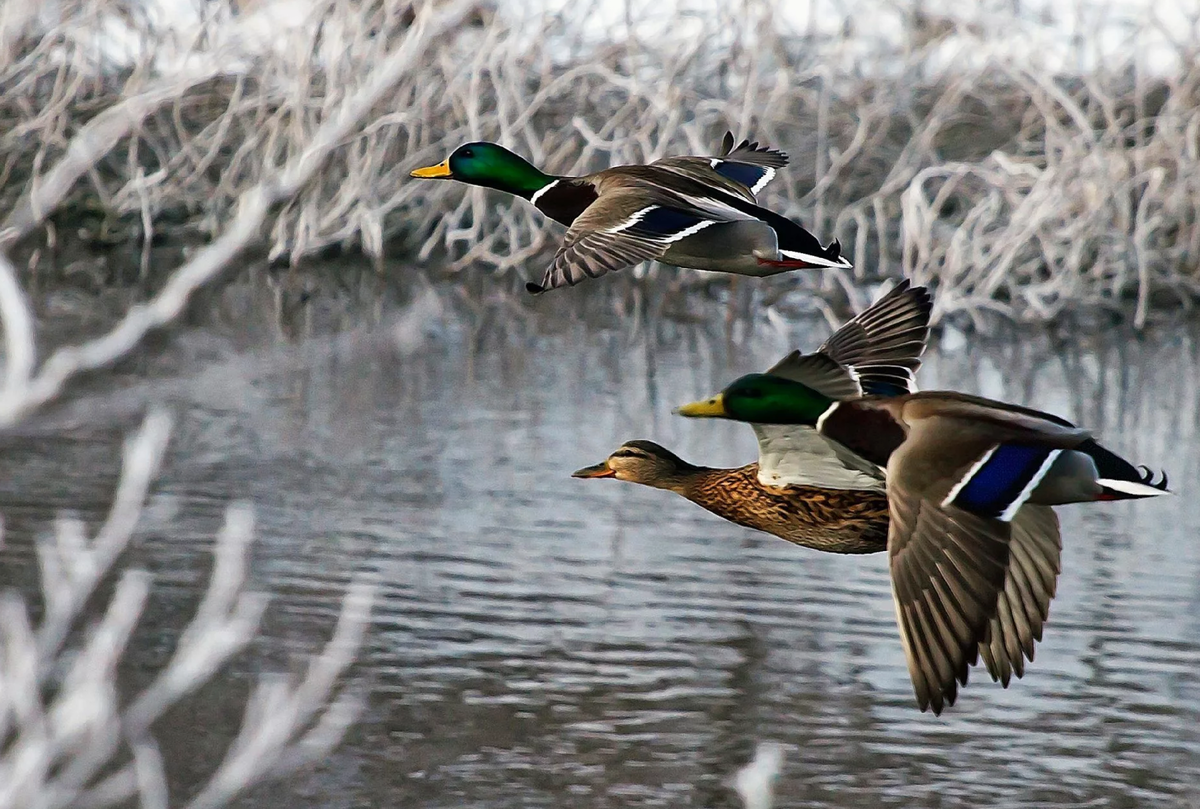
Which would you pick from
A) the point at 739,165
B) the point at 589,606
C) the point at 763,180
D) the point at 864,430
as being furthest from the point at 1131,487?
the point at 589,606

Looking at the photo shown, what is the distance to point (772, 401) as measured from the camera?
10.8ft

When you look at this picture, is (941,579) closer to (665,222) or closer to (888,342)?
(888,342)

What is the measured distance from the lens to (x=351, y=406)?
15180mm

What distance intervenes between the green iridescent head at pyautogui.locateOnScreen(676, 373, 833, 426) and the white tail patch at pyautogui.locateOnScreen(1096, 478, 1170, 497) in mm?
486

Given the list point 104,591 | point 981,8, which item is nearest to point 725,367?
point 981,8

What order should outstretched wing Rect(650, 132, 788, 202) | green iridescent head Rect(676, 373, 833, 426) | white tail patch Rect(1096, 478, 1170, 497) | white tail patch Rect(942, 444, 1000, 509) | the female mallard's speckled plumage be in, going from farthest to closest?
outstretched wing Rect(650, 132, 788, 202) < the female mallard's speckled plumage < green iridescent head Rect(676, 373, 833, 426) < white tail patch Rect(942, 444, 1000, 509) < white tail patch Rect(1096, 478, 1170, 497)

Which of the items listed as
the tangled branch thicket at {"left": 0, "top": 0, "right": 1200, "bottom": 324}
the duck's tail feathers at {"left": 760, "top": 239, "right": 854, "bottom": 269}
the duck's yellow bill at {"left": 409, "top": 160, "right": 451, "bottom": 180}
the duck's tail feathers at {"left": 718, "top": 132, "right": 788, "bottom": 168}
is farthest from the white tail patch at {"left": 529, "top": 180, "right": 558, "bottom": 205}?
the tangled branch thicket at {"left": 0, "top": 0, "right": 1200, "bottom": 324}

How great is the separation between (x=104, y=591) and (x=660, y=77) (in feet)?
24.7

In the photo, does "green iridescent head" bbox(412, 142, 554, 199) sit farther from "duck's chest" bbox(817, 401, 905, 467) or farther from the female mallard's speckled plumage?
"duck's chest" bbox(817, 401, 905, 467)

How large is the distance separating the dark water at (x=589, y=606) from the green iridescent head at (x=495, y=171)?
1486mm

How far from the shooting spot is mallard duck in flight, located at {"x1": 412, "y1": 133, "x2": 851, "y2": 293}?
11.2 feet

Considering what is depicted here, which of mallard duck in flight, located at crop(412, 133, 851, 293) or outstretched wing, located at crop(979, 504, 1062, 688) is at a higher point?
mallard duck in flight, located at crop(412, 133, 851, 293)

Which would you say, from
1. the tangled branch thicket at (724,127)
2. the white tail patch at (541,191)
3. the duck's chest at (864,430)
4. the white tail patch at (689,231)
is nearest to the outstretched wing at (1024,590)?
the duck's chest at (864,430)

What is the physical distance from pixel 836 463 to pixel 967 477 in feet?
1.70
